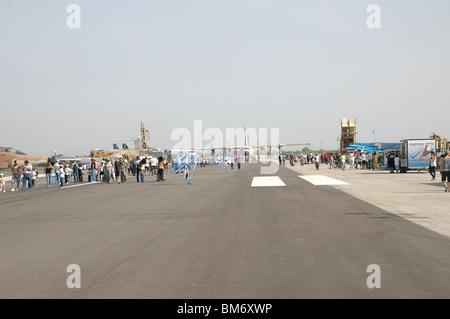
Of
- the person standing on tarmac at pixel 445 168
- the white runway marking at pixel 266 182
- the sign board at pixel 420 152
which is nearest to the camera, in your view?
the person standing on tarmac at pixel 445 168

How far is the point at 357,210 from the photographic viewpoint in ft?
36.7

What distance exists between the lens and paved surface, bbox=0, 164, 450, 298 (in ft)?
15.6

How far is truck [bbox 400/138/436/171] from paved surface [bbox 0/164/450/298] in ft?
56.4

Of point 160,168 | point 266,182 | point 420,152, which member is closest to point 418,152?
point 420,152

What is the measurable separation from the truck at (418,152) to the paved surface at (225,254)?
17.2 m

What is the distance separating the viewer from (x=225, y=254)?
21.2ft

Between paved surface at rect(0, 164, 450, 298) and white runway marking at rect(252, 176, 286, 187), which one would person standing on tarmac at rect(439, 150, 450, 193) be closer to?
paved surface at rect(0, 164, 450, 298)

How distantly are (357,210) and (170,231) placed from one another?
5415 mm

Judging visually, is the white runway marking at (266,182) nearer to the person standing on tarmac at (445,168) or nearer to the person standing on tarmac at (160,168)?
the person standing on tarmac at (160,168)

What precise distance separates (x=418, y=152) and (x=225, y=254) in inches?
950

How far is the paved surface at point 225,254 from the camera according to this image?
15.6 ft

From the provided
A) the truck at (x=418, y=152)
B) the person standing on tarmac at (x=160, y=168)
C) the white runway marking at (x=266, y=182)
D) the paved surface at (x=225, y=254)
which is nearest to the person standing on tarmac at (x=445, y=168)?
the paved surface at (x=225, y=254)

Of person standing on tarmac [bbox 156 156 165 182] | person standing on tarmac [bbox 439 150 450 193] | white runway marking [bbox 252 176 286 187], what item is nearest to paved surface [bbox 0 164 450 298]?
person standing on tarmac [bbox 439 150 450 193]

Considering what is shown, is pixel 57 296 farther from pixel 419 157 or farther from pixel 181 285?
pixel 419 157
